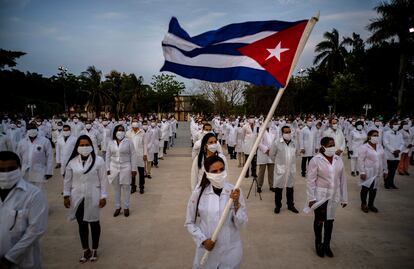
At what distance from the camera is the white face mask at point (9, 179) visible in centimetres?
280

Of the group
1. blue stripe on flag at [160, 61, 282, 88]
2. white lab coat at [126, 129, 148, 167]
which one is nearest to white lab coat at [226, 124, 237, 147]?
white lab coat at [126, 129, 148, 167]

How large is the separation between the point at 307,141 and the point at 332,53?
1722 inches

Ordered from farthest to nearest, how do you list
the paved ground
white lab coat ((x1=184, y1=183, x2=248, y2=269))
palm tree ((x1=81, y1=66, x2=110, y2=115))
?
palm tree ((x1=81, y1=66, x2=110, y2=115)), the paved ground, white lab coat ((x1=184, y1=183, x2=248, y2=269))

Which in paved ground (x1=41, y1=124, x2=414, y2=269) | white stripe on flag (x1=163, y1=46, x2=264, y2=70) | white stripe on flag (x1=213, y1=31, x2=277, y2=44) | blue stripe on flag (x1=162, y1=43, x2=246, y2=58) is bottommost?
paved ground (x1=41, y1=124, x2=414, y2=269)

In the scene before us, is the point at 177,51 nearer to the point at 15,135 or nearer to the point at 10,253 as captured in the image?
the point at 10,253

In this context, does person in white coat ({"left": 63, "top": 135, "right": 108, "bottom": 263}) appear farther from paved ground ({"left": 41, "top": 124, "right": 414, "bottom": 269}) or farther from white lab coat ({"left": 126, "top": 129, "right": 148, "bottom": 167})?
white lab coat ({"left": 126, "top": 129, "right": 148, "bottom": 167})

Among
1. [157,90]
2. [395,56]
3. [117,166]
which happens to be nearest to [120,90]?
[157,90]

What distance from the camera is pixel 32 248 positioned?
293cm

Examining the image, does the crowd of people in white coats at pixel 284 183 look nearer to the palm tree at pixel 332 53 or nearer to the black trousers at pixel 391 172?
the black trousers at pixel 391 172

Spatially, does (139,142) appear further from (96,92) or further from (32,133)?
(96,92)

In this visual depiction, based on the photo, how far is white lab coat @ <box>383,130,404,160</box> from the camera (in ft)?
31.3

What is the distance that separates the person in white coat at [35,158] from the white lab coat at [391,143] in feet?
32.6

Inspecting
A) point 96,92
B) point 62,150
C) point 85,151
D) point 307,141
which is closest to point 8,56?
point 96,92

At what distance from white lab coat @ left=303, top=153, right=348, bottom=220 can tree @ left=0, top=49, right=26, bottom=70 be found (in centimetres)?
3536
